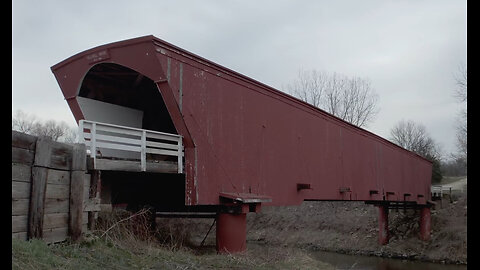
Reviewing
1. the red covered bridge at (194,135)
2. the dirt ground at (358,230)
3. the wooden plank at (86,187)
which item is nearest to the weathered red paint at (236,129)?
the red covered bridge at (194,135)

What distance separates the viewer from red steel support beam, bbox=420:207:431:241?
95.4 ft

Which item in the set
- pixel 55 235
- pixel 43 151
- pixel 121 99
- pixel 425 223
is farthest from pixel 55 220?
pixel 425 223

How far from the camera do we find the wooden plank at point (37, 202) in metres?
6.55

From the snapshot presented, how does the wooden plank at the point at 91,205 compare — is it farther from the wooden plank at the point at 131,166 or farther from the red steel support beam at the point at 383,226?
the red steel support beam at the point at 383,226

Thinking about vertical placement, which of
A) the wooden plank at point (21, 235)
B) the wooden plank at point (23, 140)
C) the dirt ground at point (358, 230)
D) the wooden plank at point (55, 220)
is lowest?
the dirt ground at point (358, 230)

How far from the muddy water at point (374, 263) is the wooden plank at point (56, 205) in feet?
59.9

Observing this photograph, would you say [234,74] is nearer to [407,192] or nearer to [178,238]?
[178,238]

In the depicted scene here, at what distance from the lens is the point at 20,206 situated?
6414mm

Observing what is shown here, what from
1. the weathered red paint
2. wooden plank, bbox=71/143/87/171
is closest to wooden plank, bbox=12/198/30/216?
wooden plank, bbox=71/143/87/171

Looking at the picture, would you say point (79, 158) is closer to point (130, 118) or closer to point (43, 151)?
point (43, 151)

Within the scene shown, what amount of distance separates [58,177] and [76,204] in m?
0.56

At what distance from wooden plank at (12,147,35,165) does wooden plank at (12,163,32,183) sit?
0.20ft

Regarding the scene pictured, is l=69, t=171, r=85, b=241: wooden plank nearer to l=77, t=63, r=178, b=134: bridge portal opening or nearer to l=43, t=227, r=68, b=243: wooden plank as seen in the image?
l=43, t=227, r=68, b=243: wooden plank
